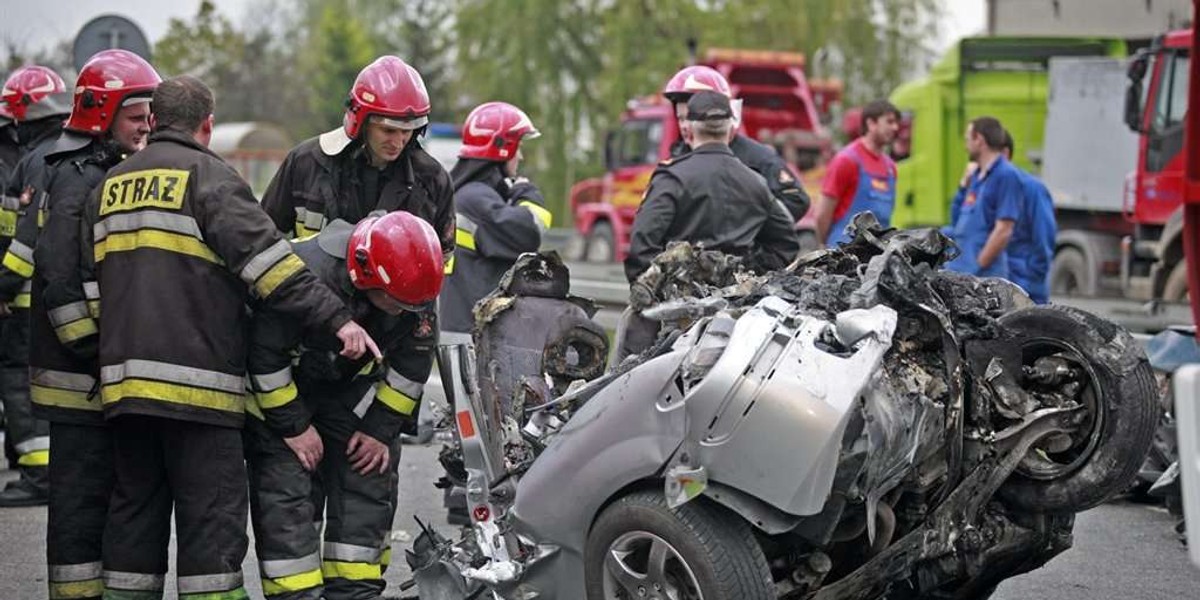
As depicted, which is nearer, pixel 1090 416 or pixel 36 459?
pixel 1090 416

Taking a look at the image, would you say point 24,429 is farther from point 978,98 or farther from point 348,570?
point 978,98

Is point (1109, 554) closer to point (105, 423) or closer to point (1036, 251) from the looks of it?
point (1036, 251)

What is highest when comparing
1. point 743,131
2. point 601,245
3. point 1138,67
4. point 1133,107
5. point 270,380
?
point 270,380

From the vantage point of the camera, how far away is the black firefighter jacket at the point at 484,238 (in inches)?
301

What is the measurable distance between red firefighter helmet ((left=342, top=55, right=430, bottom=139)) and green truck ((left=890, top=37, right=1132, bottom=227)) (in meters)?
16.9

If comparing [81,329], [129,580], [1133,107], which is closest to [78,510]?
[129,580]

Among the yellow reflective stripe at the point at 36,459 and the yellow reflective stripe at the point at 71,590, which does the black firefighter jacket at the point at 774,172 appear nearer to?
the yellow reflective stripe at the point at 36,459

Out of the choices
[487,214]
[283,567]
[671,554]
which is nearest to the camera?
[671,554]

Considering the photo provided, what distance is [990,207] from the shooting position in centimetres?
992

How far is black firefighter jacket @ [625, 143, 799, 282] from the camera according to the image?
7207 mm

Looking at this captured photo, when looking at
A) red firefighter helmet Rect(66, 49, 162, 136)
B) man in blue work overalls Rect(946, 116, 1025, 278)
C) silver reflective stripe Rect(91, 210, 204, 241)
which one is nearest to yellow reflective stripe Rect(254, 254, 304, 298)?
silver reflective stripe Rect(91, 210, 204, 241)

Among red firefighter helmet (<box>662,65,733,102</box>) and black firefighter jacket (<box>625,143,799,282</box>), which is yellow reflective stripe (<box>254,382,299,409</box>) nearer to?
black firefighter jacket (<box>625,143,799,282</box>)

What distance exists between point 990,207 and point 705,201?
3.30m

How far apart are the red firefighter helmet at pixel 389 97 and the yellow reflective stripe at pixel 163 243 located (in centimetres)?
89
